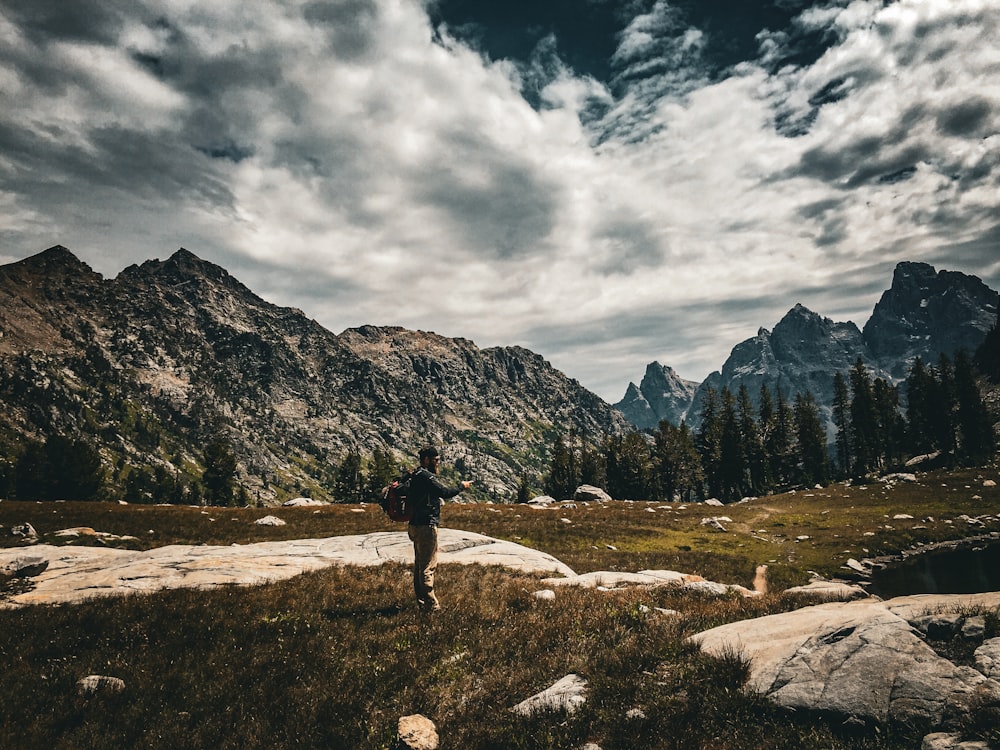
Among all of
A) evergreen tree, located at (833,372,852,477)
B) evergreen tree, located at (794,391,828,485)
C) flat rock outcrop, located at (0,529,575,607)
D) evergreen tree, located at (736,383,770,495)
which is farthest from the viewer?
evergreen tree, located at (833,372,852,477)

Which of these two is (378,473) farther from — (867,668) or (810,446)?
(867,668)

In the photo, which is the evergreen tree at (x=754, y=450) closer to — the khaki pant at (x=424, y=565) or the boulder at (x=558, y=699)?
the khaki pant at (x=424, y=565)

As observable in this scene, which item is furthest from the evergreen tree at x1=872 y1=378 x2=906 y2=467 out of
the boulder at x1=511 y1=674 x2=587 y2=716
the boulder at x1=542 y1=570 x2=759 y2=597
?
the boulder at x1=511 y1=674 x2=587 y2=716

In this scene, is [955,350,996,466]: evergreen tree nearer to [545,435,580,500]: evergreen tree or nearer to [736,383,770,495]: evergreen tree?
[736,383,770,495]: evergreen tree

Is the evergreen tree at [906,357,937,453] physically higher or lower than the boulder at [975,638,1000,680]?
higher

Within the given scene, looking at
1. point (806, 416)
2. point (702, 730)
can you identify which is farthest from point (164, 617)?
point (806, 416)

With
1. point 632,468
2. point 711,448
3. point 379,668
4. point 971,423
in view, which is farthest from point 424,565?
point 971,423

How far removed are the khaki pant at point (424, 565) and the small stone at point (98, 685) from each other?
6.12 m

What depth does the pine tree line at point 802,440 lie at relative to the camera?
281 feet

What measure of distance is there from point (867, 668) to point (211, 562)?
18.3m

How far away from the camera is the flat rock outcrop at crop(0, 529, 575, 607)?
13391 mm

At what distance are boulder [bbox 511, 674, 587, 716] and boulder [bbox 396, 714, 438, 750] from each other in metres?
1.37

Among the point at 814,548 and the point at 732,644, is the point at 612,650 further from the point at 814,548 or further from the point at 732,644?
the point at 814,548

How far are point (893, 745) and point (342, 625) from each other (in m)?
10.4
